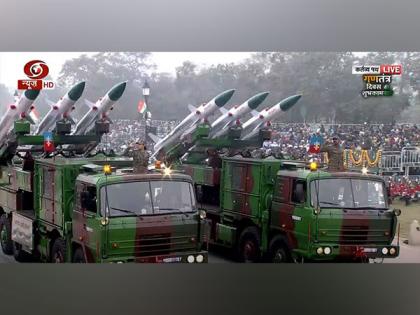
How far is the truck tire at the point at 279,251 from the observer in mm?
6652

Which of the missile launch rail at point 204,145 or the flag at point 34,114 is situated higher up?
the flag at point 34,114

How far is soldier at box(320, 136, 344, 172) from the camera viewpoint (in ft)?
21.6

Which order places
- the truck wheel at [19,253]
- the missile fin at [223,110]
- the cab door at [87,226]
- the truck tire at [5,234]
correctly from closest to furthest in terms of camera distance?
the cab door at [87,226]
the missile fin at [223,110]
the truck wheel at [19,253]
the truck tire at [5,234]

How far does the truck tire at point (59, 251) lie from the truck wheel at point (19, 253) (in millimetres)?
254

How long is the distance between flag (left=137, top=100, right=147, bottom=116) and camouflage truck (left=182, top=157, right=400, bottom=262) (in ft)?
2.15

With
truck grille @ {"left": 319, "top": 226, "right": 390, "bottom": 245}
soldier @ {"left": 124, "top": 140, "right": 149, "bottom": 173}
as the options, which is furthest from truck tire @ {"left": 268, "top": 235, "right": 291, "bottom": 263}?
soldier @ {"left": 124, "top": 140, "right": 149, "bottom": 173}

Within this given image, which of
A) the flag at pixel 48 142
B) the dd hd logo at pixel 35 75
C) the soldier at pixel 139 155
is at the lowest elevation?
the soldier at pixel 139 155

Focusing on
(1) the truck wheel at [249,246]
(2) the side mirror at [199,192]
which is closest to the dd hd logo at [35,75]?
(2) the side mirror at [199,192]

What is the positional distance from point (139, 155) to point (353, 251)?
85.9 inches

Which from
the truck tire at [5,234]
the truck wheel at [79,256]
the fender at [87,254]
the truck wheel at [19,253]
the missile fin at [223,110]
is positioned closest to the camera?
the fender at [87,254]

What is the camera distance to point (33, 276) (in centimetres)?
662

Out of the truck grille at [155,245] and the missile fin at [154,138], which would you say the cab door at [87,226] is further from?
the missile fin at [154,138]

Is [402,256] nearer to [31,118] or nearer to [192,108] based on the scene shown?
[192,108]
